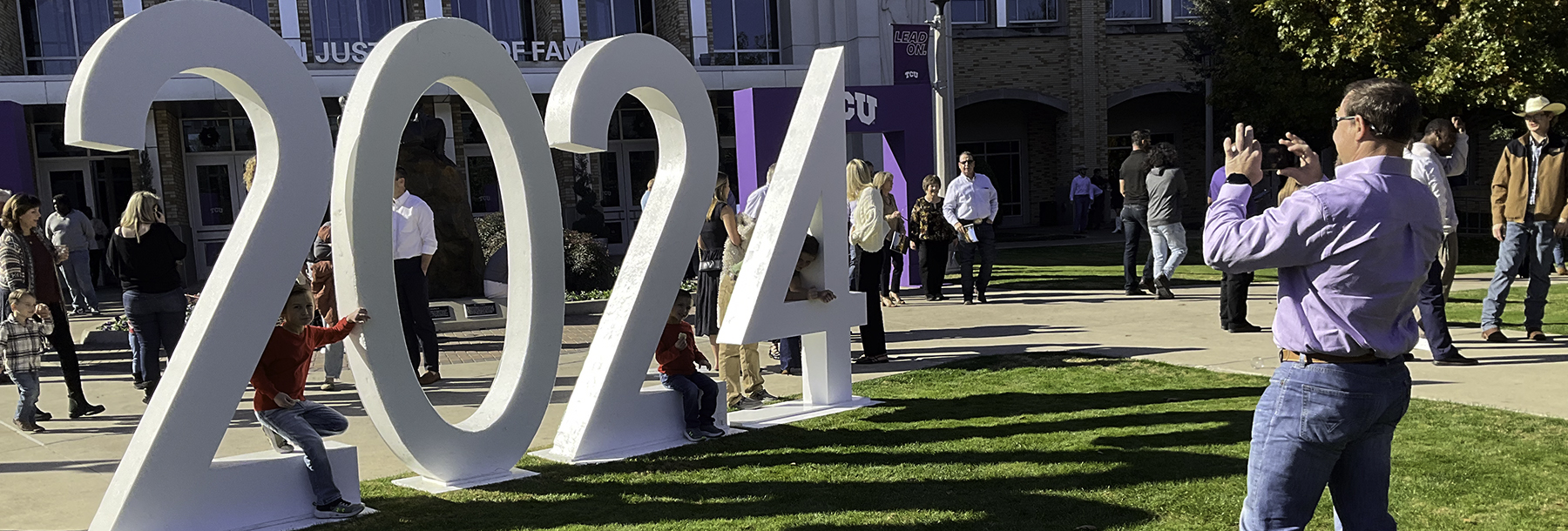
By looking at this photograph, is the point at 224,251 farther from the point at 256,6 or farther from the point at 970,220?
the point at 256,6

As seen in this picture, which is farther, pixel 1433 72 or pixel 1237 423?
pixel 1433 72

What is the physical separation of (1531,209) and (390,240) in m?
7.88

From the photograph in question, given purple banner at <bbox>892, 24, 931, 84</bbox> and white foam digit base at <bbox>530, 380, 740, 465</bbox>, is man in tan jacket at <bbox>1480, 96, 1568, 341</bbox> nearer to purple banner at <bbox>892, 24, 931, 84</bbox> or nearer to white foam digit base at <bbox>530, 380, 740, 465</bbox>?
white foam digit base at <bbox>530, 380, 740, 465</bbox>

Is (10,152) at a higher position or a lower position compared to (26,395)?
higher

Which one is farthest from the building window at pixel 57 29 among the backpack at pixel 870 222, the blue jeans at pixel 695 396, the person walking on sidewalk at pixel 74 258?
the blue jeans at pixel 695 396

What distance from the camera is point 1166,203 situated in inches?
467

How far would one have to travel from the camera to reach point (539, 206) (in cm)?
570

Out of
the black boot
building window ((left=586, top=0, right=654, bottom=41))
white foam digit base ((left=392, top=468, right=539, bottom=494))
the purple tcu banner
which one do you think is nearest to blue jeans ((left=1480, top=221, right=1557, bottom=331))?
the purple tcu banner

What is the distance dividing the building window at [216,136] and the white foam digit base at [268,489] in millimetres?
20025

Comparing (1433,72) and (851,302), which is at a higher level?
(1433,72)

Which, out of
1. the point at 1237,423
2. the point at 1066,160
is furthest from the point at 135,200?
the point at 1066,160

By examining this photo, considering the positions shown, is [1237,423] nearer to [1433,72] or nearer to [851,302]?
[851,302]

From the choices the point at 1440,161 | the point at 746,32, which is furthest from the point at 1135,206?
the point at 746,32

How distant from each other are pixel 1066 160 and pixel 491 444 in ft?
87.6
